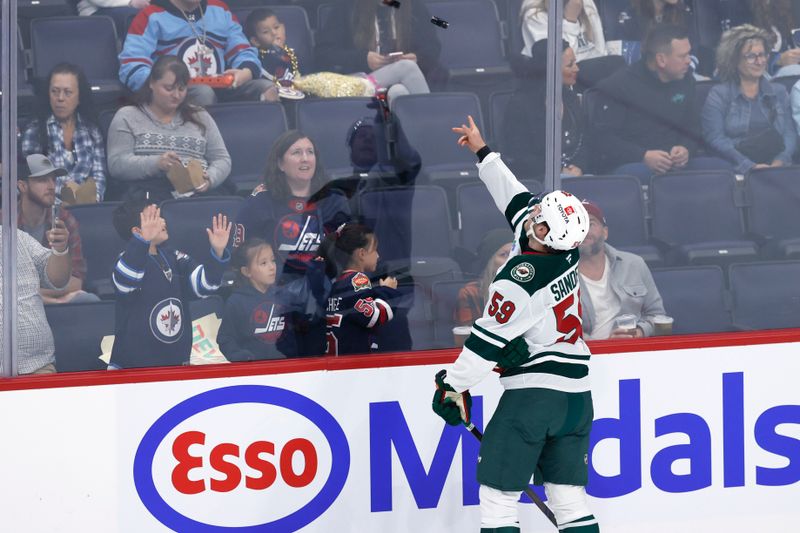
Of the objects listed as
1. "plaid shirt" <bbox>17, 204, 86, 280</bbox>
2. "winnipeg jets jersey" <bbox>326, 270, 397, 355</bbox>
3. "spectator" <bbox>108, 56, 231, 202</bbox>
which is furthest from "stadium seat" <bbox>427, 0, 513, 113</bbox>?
"plaid shirt" <bbox>17, 204, 86, 280</bbox>

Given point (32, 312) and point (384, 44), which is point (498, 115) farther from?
point (32, 312)

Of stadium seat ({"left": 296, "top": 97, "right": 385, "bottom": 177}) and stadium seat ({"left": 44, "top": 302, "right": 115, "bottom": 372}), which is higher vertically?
stadium seat ({"left": 296, "top": 97, "right": 385, "bottom": 177})

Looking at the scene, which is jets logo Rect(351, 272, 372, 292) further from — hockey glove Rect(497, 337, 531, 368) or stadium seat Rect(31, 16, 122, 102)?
stadium seat Rect(31, 16, 122, 102)

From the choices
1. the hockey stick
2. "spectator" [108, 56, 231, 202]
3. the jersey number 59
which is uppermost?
"spectator" [108, 56, 231, 202]

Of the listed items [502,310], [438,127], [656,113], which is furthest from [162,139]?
[656,113]

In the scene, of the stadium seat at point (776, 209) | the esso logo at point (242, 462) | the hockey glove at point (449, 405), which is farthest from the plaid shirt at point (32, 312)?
the stadium seat at point (776, 209)

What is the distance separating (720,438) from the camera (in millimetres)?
4453

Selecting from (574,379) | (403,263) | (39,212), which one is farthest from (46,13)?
(574,379)

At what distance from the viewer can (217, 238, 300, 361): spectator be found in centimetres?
414

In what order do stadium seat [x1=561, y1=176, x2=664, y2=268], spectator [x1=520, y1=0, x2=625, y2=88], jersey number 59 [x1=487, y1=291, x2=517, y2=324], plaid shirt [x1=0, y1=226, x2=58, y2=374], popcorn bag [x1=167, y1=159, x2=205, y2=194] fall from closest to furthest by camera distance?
jersey number 59 [x1=487, y1=291, x2=517, y2=324] → plaid shirt [x1=0, y1=226, x2=58, y2=374] → popcorn bag [x1=167, y1=159, x2=205, y2=194] → spectator [x1=520, y1=0, x2=625, y2=88] → stadium seat [x1=561, y1=176, x2=664, y2=268]

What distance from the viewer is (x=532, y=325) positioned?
3758 mm

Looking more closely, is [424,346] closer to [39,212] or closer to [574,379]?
[574,379]

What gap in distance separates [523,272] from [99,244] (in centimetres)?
140

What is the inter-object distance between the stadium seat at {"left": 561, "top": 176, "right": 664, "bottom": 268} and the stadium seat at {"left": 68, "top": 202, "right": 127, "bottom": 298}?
5.45 feet
